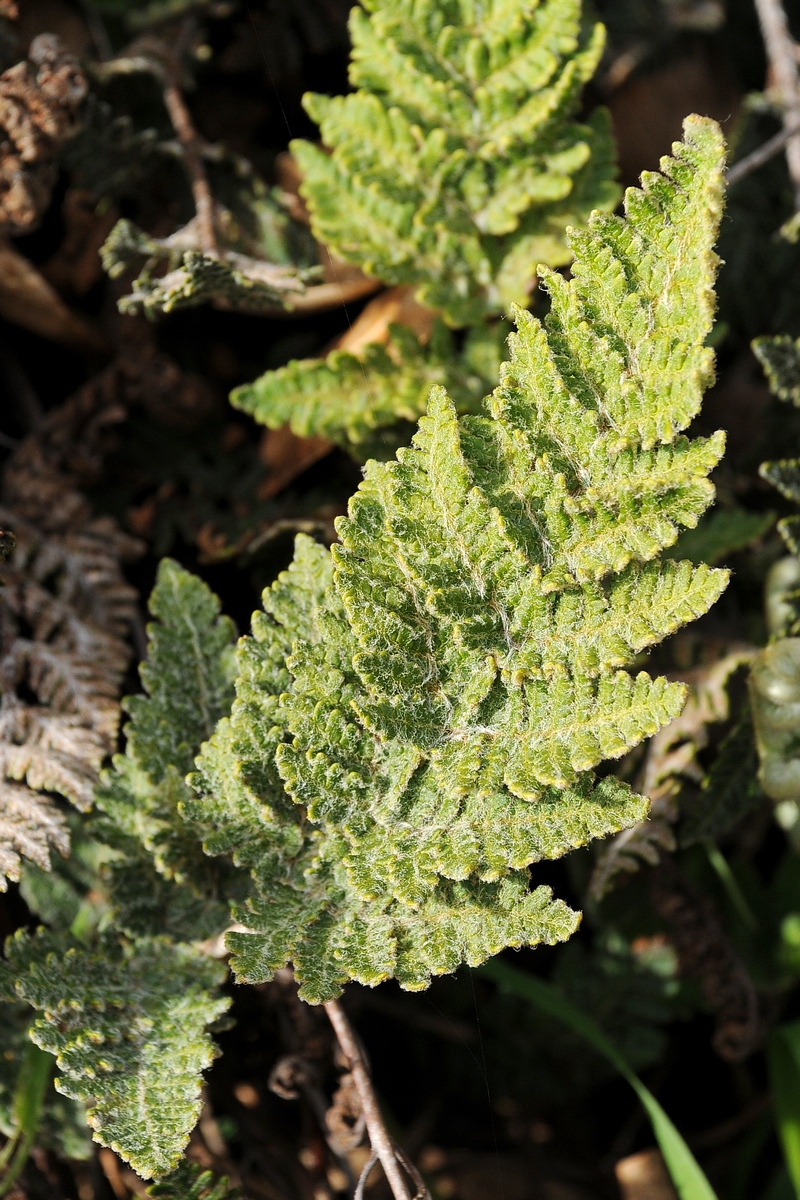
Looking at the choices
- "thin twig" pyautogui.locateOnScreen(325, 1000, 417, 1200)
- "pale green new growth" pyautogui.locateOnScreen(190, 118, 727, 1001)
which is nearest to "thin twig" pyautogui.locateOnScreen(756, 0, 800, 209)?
"pale green new growth" pyautogui.locateOnScreen(190, 118, 727, 1001)

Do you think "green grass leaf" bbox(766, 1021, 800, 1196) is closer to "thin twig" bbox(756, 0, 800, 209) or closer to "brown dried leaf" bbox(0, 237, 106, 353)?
"thin twig" bbox(756, 0, 800, 209)

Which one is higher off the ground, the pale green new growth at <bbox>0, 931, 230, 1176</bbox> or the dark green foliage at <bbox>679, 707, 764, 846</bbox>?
the pale green new growth at <bbox>0, 931, 230, 1176</bbox>

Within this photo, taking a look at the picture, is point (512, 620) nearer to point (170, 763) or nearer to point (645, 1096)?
point (170, 763)

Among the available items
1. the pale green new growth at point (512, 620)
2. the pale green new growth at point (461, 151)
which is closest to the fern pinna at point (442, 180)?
the pale green new growth at point (461, 151)

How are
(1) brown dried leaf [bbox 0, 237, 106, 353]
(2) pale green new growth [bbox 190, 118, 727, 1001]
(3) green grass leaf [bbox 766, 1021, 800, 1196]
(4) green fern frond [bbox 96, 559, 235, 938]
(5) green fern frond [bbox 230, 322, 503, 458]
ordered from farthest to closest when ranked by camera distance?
(1) brown dried leaf [bbox 0, 237, 106, 353] → (3) green grass leaf [bbox 766, 1021, 800, 1196] → (5) green fern frond [bbox 230, 322, 503, 458] → (4) green fern frond [bbox 96, 559, 235, 938] → (2) pale green new growth [bbox 190, 118, 727, 1001]

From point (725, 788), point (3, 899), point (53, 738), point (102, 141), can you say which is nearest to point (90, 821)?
point (53, 738)

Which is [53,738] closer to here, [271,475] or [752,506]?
[271,475]

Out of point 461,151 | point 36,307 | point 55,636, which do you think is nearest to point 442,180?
point 461,151
